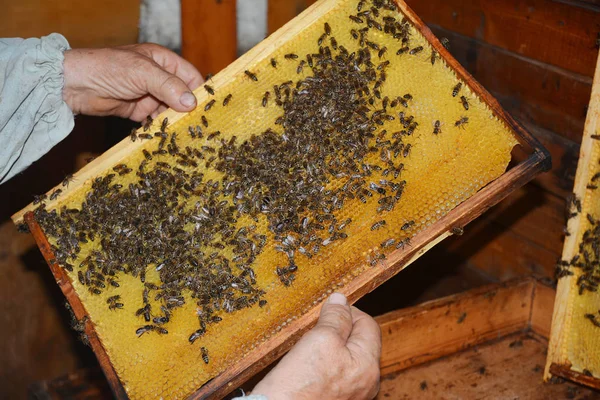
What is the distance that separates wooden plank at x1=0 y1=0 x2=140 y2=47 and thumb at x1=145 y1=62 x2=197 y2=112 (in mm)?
1930

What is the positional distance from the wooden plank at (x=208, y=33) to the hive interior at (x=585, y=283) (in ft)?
12.3

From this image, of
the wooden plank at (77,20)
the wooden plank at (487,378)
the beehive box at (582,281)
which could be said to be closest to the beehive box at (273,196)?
the beehive box at (582,281)

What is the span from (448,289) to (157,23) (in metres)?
4.32

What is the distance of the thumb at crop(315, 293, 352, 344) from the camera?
3073mm

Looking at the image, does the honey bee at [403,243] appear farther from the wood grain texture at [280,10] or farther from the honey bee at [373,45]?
the wood grain texture at [280,10]

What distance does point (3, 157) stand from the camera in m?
3.99

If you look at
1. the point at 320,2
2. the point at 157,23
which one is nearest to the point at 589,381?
the point at 320,2

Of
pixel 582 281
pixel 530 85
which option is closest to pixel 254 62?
pixel 530 85

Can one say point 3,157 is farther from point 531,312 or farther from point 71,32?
point 531,312

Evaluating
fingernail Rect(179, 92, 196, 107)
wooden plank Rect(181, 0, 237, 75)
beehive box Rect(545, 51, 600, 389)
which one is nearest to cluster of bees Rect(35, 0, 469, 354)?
fingernail Rect(179, 92, 196, 107)

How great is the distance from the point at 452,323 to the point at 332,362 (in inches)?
94.6

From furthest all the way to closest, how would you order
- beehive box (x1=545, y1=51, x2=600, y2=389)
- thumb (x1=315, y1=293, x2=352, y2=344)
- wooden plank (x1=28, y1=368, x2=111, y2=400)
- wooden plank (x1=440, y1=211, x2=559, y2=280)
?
wooden plank (x1=440, y1=211, x2=559, y2=280)
wooden plank (x1=28, y1=368, x2=111, y2=400)
beehive box (x1=545, y1=51, x2=600, y2=389)
thumb (x1=315, y1=293, x2=352, y2=344)

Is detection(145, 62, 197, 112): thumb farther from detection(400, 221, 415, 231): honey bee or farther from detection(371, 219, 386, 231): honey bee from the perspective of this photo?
detection(400, 221, 415, 231): honey bee

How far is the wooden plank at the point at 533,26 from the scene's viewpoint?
178 inches
